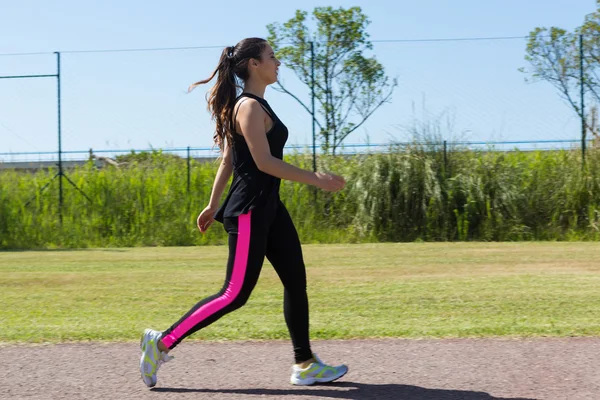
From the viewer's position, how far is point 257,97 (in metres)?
4.48

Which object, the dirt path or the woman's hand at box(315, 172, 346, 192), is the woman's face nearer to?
the woman's hand at box(315, 172, 346, 192)

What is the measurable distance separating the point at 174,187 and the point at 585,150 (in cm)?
771

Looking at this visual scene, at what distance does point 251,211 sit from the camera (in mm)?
4402

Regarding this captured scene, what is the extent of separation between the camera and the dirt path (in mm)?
4309

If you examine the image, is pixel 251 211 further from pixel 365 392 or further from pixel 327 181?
pixel 365 392

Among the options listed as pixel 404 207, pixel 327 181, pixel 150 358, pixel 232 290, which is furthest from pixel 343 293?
pixel 404 207

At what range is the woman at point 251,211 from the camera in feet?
14.3

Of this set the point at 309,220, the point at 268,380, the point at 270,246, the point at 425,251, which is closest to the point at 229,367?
the point at 268,380

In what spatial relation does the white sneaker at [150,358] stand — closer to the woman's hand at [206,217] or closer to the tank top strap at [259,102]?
the woman's hand at [206,217]

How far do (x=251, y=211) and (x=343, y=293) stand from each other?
4192 mm

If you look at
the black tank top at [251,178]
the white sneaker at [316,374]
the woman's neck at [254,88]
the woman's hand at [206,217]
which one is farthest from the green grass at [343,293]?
the woman's neck at [254,88]

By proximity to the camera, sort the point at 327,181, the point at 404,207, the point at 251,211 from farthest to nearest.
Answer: the point at 404,207 < the point at 251,211 < the point at 327,181

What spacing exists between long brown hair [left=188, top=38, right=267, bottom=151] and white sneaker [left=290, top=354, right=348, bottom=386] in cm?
126

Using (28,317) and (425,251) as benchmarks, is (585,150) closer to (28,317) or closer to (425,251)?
(425,251)
